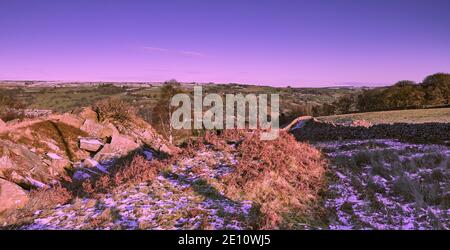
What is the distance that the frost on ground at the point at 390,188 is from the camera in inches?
310

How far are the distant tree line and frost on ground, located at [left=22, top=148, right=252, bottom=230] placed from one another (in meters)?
49.3

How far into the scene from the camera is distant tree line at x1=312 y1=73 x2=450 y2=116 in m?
56.0

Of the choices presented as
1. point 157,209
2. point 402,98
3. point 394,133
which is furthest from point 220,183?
point 402,98

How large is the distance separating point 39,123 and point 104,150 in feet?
10.9

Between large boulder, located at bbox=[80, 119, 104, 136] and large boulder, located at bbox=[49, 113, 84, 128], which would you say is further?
large boulder, located at bbox=[80, 119, 104, 136]

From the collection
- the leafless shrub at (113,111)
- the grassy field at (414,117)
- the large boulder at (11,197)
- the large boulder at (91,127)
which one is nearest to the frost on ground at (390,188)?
the large boulder at (11,197)

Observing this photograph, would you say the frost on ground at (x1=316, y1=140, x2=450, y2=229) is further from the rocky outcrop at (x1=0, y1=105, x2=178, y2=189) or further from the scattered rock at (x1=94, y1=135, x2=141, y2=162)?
the scattered rock at (x1=94, y1=135, x2=141, y2=162)

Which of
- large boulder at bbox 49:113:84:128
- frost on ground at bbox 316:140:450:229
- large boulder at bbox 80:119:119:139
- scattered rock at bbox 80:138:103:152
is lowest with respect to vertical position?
frost on ground at bbox 316:140:450:229

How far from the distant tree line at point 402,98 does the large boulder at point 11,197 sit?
51737mm

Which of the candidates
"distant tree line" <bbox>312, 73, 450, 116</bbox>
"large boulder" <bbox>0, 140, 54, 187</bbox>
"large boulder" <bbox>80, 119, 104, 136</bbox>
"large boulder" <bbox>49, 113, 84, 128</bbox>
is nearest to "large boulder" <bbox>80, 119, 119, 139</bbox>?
"large boulder" <bbox>80, 119, 104, 136</bbox>

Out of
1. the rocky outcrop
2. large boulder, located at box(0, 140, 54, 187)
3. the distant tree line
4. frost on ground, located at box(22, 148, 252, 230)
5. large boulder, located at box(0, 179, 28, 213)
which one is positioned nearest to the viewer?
frost on ground, located at box(22, 148, 252, 230)

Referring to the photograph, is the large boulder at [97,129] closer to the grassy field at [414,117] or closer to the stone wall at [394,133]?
the stone wall at [394,133]

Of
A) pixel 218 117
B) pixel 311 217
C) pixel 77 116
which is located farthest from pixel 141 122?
pixel 218 117
